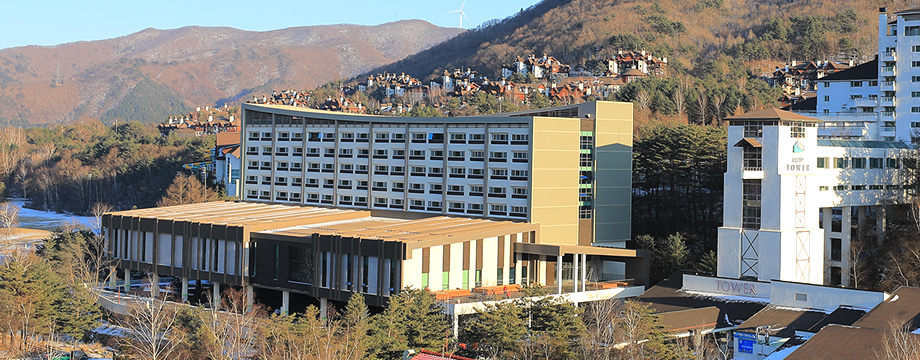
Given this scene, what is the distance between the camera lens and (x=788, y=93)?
4252 inches

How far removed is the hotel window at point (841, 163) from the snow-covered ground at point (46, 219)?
90541 millimetres

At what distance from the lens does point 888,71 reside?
7000 centimetres

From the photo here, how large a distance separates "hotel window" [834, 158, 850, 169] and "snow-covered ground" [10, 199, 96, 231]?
90.5 meters

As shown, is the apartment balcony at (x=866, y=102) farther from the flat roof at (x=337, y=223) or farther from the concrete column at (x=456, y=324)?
the concrete column at (x=456, y=324)

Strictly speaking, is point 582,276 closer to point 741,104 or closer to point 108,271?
point 108,271

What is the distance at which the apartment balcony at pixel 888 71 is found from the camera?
69688mm

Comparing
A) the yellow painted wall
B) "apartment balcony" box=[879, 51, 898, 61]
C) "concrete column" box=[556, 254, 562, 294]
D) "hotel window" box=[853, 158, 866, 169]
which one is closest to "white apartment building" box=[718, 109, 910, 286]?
"hotel window" box=[853, 158, 866, 169]

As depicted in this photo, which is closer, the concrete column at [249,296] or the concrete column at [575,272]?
the concrete column at [249,296]

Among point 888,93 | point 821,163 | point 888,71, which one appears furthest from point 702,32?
point 821,163

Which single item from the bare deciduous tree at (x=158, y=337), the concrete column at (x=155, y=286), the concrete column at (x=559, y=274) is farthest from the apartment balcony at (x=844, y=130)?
the bare deciduous tree at (x=158, y=337)

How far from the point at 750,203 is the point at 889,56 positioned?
28.0 m

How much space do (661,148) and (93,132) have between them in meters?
157

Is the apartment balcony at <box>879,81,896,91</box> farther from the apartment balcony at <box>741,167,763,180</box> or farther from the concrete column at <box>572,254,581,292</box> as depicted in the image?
the concrete column at <box>572,254,581,292</box>

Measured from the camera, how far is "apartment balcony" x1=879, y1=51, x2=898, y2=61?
69312mm
